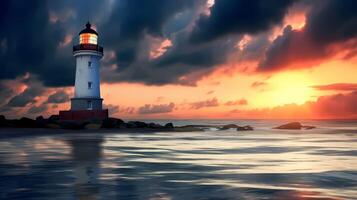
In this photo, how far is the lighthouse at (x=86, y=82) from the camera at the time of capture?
49.9 m

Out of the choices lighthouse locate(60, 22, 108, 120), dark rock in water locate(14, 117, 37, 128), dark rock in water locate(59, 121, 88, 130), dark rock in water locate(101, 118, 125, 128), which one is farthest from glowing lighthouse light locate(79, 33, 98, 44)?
dark rock in water locate(14, 117, 37, 128)

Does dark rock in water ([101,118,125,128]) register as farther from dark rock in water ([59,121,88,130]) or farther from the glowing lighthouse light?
the glowing lighthouse light

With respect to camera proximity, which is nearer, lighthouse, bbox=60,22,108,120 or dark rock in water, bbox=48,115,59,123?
lighthouse, bbox=60,22,108,120

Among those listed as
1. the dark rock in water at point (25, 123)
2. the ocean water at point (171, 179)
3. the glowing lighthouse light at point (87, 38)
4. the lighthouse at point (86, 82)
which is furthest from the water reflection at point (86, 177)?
the glowing lighthouse light at point (87, 38)

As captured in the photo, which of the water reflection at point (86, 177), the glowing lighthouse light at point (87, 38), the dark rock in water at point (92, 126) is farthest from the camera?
the glowing lighthouse light at point (87, 38)

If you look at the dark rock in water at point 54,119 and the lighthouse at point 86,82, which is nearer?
the lighthouse at point 86,82

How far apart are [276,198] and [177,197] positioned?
2184mm

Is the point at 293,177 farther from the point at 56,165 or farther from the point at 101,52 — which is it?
the point at 101,52

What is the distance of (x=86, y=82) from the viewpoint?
165 ft

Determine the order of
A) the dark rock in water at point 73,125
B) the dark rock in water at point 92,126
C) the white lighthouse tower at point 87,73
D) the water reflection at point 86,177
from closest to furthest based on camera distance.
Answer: the water reflection at point 86,177 → the dark rock in water at point 73,125 → the dark rock in water at point 92,126 → the white lighthouse tower at point 87,73

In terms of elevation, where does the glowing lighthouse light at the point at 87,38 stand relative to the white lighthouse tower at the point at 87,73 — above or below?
above

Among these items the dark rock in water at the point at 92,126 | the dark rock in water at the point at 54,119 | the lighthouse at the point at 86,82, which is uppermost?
the lighthouse at the point at 86,82

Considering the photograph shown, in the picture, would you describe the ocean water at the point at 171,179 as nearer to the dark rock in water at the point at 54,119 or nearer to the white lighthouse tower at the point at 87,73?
the white lighthouse tower at the point at 87,73

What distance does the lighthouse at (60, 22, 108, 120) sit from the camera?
164 feet
